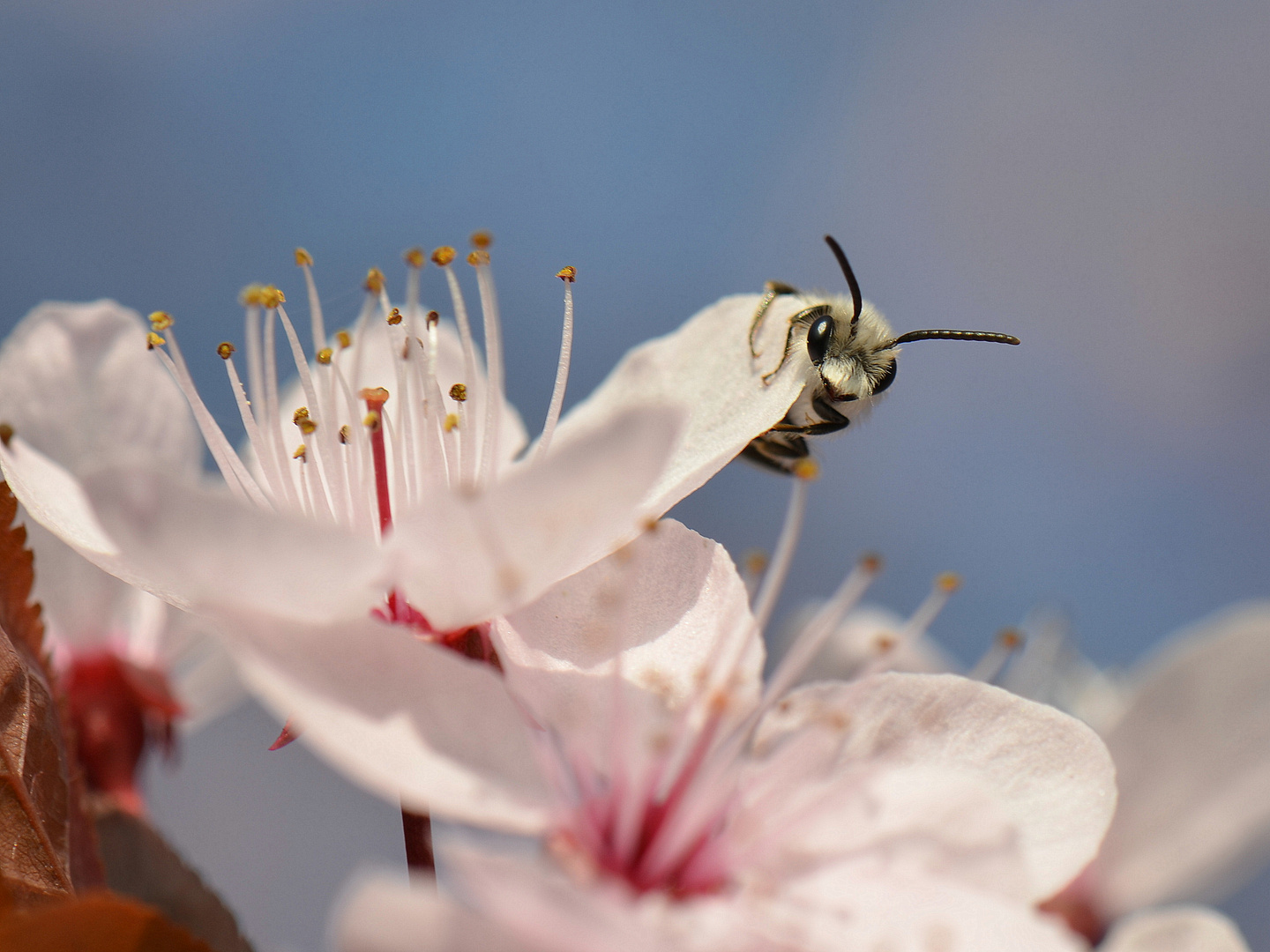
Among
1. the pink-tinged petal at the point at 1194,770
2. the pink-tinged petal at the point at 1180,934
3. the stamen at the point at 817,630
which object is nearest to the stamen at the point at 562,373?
the stamen at the point at 817,630

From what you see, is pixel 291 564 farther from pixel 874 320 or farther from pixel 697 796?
pixel 874 320

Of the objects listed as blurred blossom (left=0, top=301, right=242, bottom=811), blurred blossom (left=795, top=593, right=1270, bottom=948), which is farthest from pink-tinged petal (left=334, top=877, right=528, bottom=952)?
blurred blossom (left=795, top=593, right=1270, bottom=948)

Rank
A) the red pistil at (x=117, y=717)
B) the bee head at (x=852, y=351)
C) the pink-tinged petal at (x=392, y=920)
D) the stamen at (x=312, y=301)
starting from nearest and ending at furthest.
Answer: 1. the pink-tinged petal at (x=392, y=920)
2. the stamen at (x=312, y=301)
3. the red pistil at (x=117, y=717)
4. the bee head at (x=852, y=351)

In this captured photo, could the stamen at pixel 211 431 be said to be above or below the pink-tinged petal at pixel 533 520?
below

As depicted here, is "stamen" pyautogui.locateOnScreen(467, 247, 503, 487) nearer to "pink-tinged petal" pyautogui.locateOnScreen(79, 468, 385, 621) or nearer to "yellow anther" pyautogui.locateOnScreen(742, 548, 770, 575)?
"yellow anther" pyautogui.locateOnScreen(742, 548, 770, 575)

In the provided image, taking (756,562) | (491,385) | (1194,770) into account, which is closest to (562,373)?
(491,385)

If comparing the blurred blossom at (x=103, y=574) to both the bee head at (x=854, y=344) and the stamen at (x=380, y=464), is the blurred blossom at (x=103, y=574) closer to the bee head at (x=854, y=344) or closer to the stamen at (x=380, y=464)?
the stamen at (x=380, y=464)

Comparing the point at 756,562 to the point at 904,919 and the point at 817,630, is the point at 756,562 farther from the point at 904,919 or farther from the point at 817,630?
the point at 904,919
